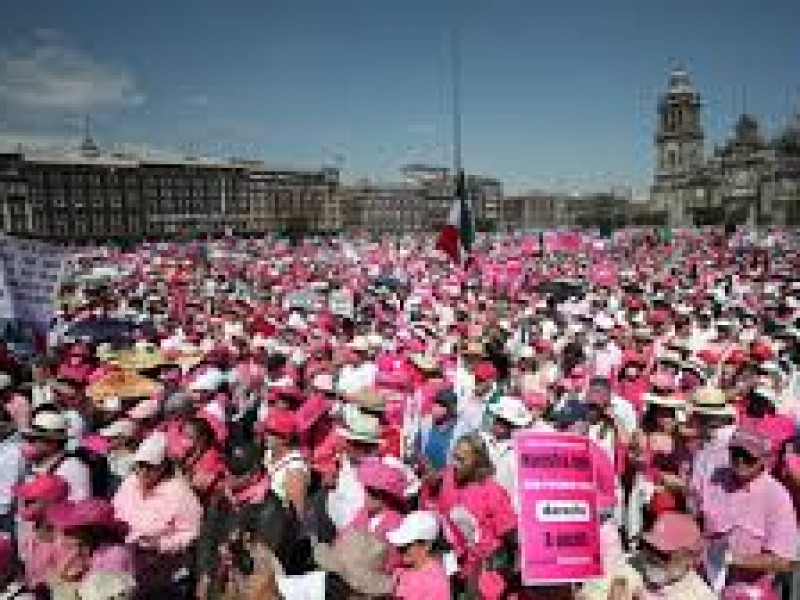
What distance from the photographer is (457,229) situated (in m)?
20.5

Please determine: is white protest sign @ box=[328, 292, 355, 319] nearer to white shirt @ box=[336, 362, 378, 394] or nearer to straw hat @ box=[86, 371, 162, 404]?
white shirt @ box=[336, 362, 378, 394]

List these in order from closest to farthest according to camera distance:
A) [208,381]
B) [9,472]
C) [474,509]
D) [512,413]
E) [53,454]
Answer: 1. [474,509]
2. [9,472]
3. [53,454]
4. [512,413]
5. [208,381]

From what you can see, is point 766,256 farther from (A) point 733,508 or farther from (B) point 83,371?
(A) point 733,508

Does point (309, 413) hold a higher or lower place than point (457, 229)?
lower

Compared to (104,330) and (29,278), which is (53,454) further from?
(104,330)

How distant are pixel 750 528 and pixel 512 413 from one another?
1.73 meters

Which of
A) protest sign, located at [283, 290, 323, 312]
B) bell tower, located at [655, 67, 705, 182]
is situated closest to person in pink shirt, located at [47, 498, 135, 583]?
protest sign, located at [283, 290, 323, 312]

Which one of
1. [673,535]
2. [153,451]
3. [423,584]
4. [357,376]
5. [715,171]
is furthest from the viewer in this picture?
[715,171]

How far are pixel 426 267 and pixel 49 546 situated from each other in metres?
30.4

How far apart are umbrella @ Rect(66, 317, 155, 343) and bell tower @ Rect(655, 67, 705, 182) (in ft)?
503

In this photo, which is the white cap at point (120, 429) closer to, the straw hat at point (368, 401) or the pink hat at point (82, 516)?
the straw hat at point (368, 401)

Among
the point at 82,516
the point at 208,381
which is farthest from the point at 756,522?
the point at 208,381

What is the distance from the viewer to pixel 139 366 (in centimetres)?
1022

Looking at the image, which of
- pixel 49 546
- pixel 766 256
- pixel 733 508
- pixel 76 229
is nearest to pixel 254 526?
pixel 49 546
